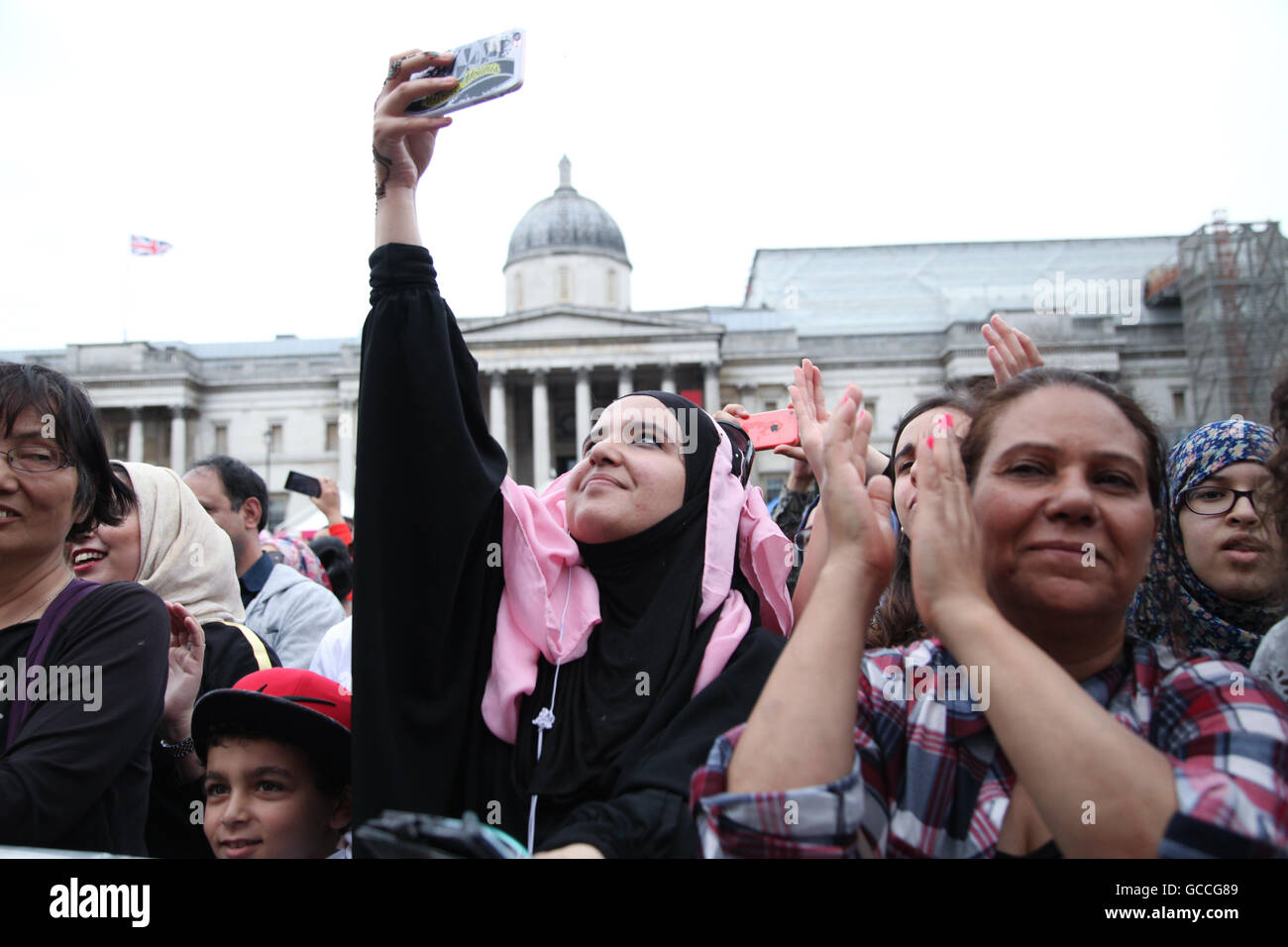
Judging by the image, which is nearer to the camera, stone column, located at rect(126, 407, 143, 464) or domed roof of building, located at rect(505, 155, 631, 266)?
stone column, located at rect(126, 407, 143, 464)

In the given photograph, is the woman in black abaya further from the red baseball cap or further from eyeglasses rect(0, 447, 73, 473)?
eyeglasses rect(0, 447, 73, 473)

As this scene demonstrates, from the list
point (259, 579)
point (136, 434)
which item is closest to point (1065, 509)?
point (259, 579)

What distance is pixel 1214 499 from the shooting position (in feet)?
10.1

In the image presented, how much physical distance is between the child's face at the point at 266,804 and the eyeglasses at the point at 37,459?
86 cm

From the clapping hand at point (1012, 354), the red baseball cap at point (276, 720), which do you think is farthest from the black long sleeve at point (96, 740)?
the clapping hand at point (1012, 354)

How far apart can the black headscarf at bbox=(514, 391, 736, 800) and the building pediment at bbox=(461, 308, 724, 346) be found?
39242 mm

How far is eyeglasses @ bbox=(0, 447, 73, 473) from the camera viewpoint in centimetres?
248

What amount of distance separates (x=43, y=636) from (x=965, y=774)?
85.6 inches

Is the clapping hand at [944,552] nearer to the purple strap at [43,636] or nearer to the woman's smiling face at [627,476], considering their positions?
the woman's smiling face at [627,476]

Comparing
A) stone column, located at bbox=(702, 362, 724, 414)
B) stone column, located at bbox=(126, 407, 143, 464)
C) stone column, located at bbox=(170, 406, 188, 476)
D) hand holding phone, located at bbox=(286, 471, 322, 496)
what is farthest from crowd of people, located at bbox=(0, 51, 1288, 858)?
stone column, located at bbox=(126, 407, 143, 464)

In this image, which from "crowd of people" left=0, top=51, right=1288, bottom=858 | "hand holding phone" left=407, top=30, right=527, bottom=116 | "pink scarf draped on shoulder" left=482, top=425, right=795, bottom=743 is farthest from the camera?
"pink scarf draped on shoulder" left=482, top=425, right=795, bottom=743
